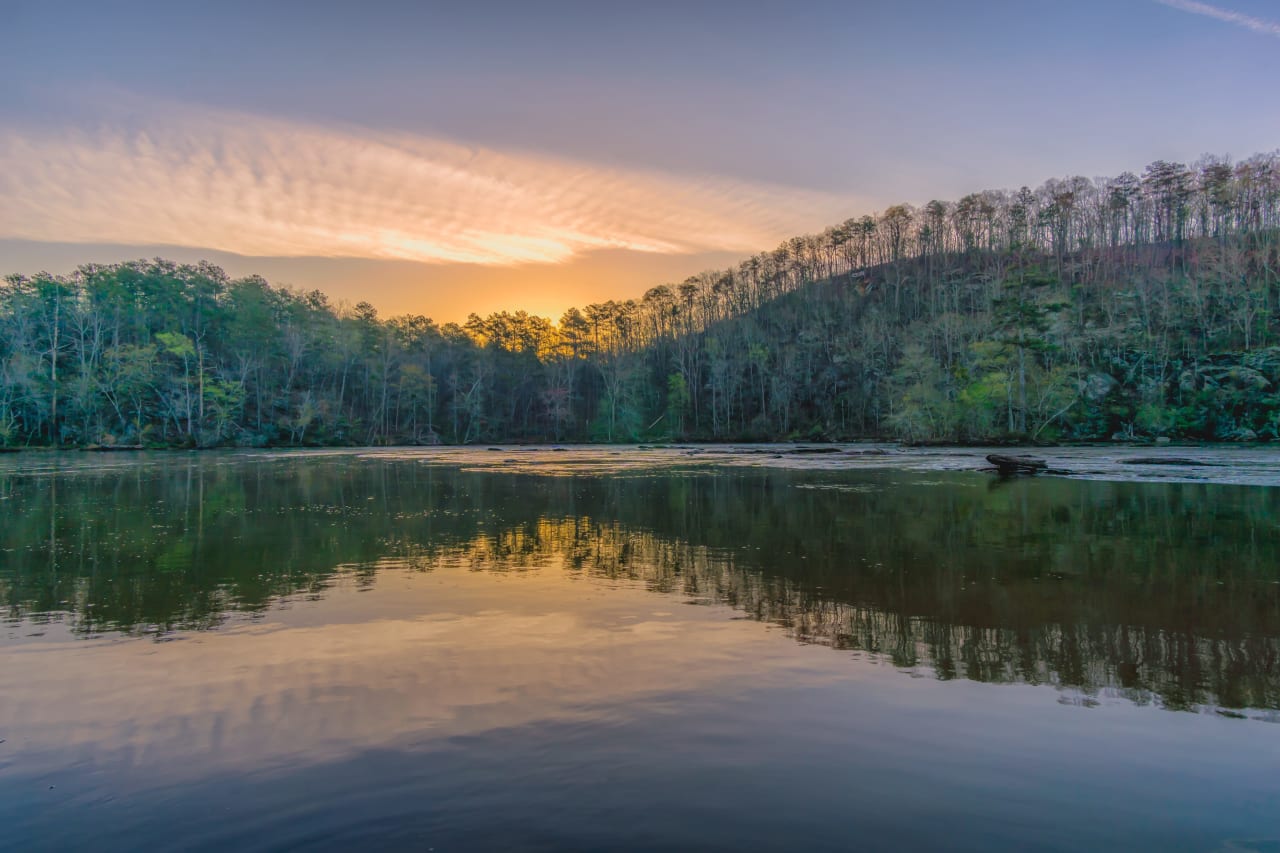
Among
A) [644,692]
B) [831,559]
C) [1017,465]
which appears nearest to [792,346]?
[1017,465]

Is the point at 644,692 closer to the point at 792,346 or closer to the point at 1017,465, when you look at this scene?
the point at 1017,465

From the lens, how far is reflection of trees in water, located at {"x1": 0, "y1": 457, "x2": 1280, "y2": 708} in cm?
814

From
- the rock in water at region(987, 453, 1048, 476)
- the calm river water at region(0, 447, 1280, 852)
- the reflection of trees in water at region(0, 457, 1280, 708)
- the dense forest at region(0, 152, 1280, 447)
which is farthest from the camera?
the dense forest at region(0, 152, 1280, 447)

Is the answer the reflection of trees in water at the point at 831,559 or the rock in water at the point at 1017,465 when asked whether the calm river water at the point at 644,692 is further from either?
the rock in water at the point at 1017,465

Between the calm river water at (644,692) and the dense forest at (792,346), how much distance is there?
63070mm

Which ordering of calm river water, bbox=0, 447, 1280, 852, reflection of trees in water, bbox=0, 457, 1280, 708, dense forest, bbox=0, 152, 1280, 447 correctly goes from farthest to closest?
dense forest, bbox=0, 152, 1280, 447
reflection of trees in water, bbox=0, 457, 1280, 708
calm river water, bbox=0, 447, 1280, 852

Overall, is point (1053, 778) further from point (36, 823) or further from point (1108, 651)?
point (36, 823)

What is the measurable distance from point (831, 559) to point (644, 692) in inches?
305

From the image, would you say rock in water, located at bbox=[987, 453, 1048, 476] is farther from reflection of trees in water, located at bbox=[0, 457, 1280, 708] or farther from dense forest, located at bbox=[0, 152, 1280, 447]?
dense forest, located at bbox=[0, 152, 1280, 447]

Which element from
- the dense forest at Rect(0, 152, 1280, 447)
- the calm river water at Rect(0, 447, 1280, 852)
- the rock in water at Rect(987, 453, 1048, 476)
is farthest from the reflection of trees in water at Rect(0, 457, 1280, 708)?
the dense forest at Rect(0, 152, 1280, 447)

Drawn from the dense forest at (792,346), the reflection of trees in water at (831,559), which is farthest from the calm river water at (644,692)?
the dense forest at (792,346)

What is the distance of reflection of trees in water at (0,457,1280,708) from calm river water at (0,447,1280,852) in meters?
0.10

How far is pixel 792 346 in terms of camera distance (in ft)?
374

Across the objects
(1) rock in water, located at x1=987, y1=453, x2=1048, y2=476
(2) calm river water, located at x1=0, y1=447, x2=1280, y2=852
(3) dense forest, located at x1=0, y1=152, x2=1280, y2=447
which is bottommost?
(2) calm river water, located at x1=0, y1=447, x2=1280, y2=852
